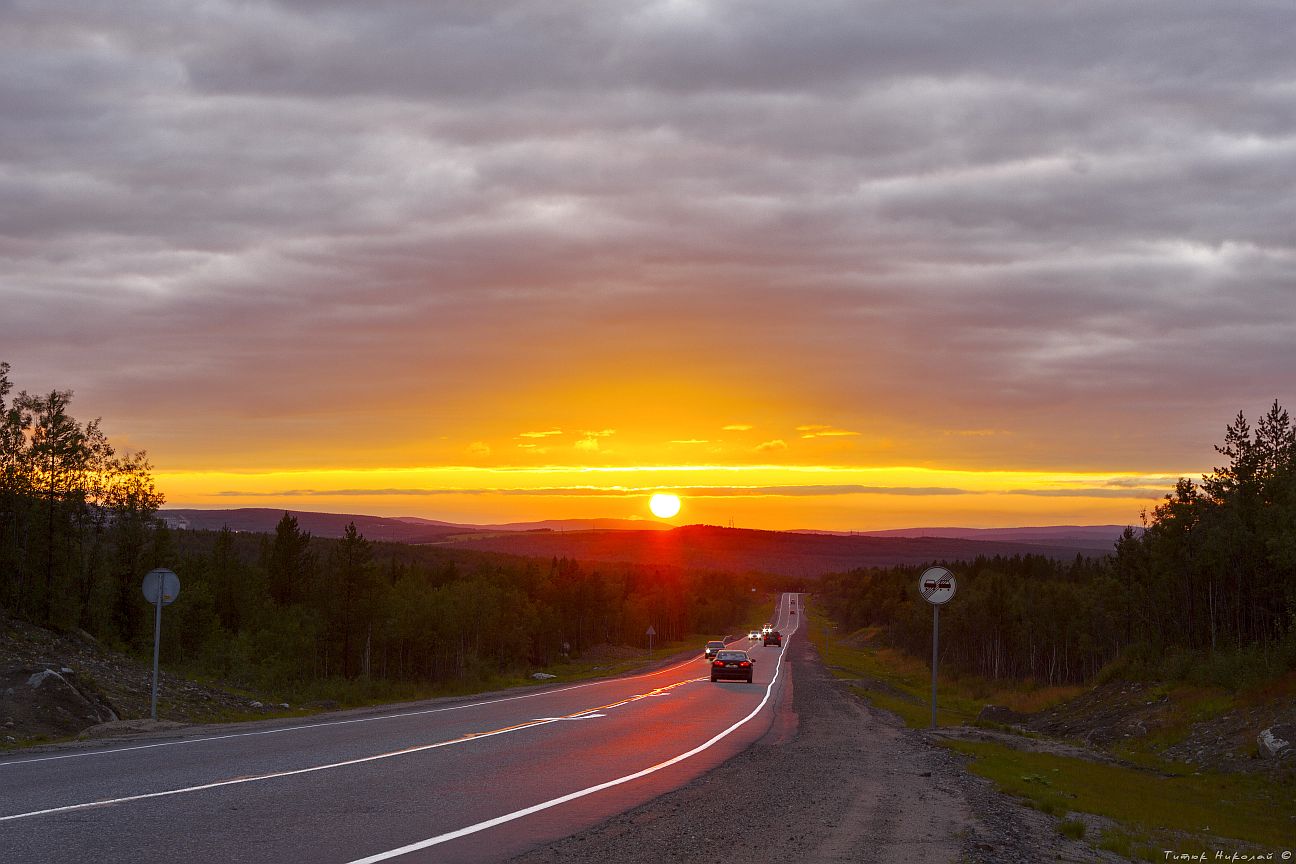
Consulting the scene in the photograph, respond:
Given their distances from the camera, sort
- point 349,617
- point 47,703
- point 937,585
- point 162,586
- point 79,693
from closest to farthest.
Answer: point 47,703 → point 162,586 → point 937,585 → point 79,693 → point 349,617

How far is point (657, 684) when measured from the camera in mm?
50812

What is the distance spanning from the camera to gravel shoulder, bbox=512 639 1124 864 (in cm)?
1017

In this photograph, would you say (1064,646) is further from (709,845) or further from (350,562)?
(709,845)

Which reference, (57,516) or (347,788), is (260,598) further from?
(347,788)

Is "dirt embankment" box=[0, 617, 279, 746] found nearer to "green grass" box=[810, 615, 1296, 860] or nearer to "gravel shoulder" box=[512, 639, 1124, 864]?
"gravel shoulder" box=[512, 639, 1124, 864]

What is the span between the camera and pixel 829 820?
482 inches

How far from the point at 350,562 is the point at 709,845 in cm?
8143

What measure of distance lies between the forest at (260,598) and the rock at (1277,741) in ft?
106

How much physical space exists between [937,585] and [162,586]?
17.2m

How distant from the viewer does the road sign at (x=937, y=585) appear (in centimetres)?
2383

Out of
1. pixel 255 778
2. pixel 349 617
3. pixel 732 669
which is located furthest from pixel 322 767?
pixel 349 617

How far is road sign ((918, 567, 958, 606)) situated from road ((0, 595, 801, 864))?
193 inches

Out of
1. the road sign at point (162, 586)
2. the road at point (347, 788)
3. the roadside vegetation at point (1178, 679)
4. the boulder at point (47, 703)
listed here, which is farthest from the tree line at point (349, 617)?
the roadside vegetation at point (1178, 679)

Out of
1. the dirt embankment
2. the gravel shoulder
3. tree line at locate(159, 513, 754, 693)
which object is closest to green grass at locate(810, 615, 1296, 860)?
the gravel shoulder
